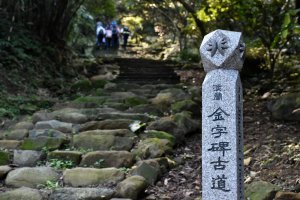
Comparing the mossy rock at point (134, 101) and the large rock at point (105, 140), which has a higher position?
the mossy rock at point (134, 101)

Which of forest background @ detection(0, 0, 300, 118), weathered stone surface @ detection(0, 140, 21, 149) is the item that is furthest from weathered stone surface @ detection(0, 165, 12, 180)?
forest background @ detection(0, 0, 300, 118)

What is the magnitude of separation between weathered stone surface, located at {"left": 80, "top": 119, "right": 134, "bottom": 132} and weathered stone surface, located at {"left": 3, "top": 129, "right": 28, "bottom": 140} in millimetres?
940

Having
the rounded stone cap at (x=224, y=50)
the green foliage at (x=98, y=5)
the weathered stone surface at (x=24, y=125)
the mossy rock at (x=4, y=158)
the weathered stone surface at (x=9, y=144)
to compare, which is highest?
the green foliage at (x=98, y=5)

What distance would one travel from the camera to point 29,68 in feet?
36.8

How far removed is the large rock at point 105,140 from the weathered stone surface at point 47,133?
329mm

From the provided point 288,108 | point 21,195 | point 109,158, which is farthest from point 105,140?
point 288,108

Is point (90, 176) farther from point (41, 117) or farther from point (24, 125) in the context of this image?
point (41, 117)

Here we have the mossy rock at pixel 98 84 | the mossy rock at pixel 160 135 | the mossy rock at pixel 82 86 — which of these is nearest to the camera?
the mossy rock at pixel 160 135

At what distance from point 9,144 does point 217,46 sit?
162 inches

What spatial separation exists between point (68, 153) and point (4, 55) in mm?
5230

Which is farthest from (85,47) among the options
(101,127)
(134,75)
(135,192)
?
(135,192)

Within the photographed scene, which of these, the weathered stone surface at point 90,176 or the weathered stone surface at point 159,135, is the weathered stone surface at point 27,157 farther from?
the weathered stone surface at point 159,135

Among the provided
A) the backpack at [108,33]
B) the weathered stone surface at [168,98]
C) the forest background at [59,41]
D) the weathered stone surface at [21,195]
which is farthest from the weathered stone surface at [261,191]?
the backpack at [108,33]

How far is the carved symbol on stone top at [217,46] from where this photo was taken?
407 cm
